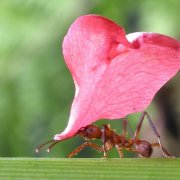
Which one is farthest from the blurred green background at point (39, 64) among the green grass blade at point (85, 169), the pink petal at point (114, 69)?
the green grass blade at point (85, 169)

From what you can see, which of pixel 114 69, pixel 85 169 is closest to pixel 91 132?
pixel 114 69

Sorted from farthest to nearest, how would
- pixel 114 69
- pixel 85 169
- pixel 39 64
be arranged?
pixel 39 64, pixel 114 69, pixel 85 169

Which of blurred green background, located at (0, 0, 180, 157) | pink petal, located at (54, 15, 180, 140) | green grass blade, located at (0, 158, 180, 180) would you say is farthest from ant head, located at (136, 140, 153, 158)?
blurred green background, located at (0, 0, 180, 157)

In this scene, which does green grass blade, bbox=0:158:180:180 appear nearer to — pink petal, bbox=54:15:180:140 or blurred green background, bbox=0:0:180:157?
pink petal, bbox=54:15:180:140

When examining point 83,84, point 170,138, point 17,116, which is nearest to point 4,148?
point 17,116

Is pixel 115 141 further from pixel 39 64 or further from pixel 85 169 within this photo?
pixel 39 64

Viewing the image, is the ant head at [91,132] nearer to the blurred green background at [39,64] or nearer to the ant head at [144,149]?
the ant head at [144,149]
